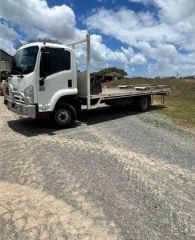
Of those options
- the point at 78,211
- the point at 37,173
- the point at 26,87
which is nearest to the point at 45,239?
Result: the point at 78,211

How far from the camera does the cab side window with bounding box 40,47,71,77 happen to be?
25.6 feet

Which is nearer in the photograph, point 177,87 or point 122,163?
point 122,163

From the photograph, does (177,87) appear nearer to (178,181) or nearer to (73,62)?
(73,62)

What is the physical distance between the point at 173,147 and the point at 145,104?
5728 millimetres

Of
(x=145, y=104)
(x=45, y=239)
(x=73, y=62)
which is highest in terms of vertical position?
(x=73, y=62)

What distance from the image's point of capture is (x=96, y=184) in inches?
189

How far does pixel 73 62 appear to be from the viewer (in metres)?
8.59

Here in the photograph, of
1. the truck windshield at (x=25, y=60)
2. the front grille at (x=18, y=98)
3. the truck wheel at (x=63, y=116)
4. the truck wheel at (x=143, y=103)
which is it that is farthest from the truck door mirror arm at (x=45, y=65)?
the truck wheel at (x=143, y=103)

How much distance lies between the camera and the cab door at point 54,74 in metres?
7.84

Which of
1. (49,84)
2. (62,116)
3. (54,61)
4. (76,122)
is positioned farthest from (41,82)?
(76,122)

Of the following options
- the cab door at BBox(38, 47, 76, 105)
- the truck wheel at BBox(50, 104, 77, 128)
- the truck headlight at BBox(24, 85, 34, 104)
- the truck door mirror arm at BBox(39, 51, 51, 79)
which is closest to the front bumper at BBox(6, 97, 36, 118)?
the truck headlight at BBox(24, 85, 34, 104)

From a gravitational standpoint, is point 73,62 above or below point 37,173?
above

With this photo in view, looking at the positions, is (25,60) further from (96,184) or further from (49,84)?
(96,184)

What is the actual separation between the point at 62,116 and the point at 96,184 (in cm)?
418
